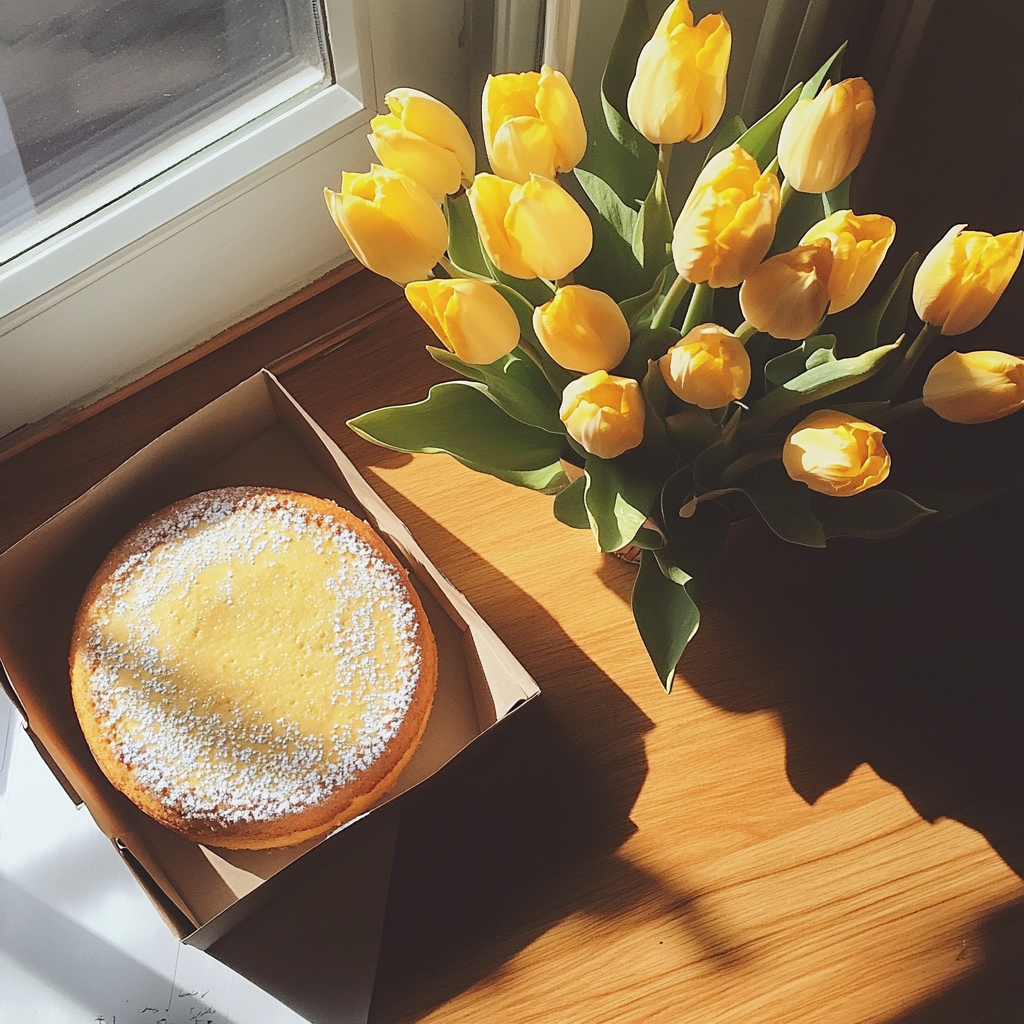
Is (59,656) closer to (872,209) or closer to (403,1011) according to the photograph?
(403,1011)

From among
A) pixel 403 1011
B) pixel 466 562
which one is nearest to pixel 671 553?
pixel 466 562

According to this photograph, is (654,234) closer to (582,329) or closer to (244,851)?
(582,329)

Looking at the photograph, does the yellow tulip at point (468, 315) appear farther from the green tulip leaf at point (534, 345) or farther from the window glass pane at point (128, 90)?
the window glass pane at point (128, 90)

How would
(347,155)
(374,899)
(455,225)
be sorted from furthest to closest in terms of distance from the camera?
1. (347,155)
2. (374,899)
3. (455,225)

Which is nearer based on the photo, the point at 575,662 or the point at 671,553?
the point at 671,553

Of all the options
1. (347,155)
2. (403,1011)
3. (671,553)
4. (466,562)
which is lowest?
(403,1011)

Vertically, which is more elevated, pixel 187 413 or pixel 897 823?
pixel 187 413

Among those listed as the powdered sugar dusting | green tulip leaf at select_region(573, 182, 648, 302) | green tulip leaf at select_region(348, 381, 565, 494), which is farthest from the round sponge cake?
green tulip leaf at select_region(573, 182, 648, 302)
